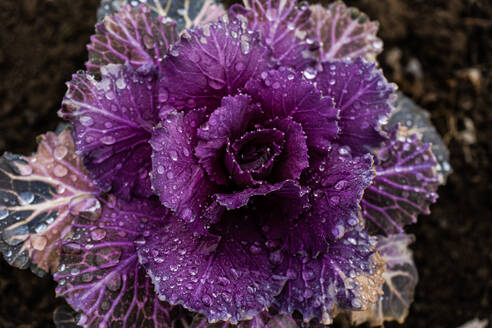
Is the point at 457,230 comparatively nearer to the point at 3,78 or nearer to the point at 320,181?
the point at 320,181

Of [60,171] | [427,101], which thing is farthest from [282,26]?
[427,101]

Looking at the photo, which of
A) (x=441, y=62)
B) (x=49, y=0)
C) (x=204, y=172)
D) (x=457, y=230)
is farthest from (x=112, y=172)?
(x=441, y=62)

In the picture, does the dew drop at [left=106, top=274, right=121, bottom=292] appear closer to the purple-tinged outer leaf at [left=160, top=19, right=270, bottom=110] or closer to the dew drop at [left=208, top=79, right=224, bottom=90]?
the purple-tinged outer leaf at [left=160, top=19, right=270, bottom=110]

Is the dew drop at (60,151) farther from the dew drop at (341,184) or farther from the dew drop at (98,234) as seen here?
the dew drop at (341,184)

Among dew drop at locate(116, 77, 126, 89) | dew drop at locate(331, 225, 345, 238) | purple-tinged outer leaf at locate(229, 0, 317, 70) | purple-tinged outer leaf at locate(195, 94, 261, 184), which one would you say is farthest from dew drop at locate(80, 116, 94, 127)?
dew drop at locate(331, 225, 345, 238)

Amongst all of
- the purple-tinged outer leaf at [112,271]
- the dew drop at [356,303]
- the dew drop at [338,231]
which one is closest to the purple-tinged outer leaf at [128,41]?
the purple-tinged outer leaf at [112,271]

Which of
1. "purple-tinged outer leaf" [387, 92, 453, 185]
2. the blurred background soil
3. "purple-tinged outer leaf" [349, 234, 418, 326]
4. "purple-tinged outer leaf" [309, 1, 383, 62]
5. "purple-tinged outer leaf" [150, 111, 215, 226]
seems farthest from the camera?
the blurred background soil
